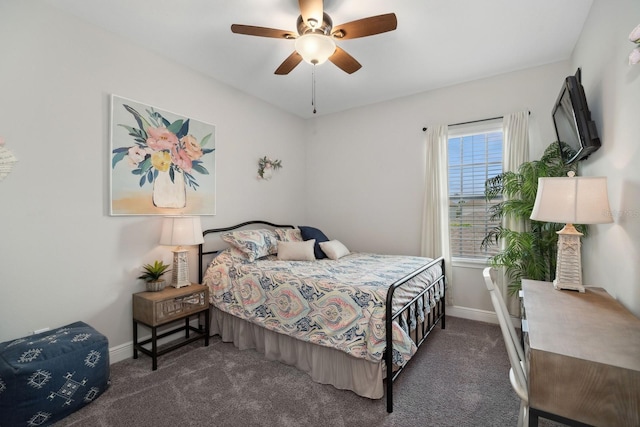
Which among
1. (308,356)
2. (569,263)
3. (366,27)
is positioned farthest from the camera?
(308,356)

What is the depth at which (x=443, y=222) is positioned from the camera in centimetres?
357

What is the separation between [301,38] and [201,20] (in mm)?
990

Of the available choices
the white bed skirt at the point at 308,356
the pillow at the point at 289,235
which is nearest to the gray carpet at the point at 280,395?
the white bed skirt at the point at 308,356

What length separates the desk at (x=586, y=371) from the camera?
2.83ft

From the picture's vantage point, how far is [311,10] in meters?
1.89

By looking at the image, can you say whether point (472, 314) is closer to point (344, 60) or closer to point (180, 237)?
point (344, 60)

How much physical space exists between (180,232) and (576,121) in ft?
10.5

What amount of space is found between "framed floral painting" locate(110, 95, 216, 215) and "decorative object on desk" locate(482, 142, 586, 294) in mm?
3178

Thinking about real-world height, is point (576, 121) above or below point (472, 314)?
above

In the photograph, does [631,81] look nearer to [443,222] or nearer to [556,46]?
[556,46]

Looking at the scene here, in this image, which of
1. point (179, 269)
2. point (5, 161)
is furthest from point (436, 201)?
point (5, 161)

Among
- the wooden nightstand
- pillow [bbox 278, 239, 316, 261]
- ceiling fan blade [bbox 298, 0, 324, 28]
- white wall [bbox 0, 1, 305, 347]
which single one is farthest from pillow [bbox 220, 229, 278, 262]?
ceiling fan blade [bbox 298, 0, 324, 28]

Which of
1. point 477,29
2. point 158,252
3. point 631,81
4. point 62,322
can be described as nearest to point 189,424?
point 62,322

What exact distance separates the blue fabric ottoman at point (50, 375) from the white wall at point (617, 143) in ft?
10.3
